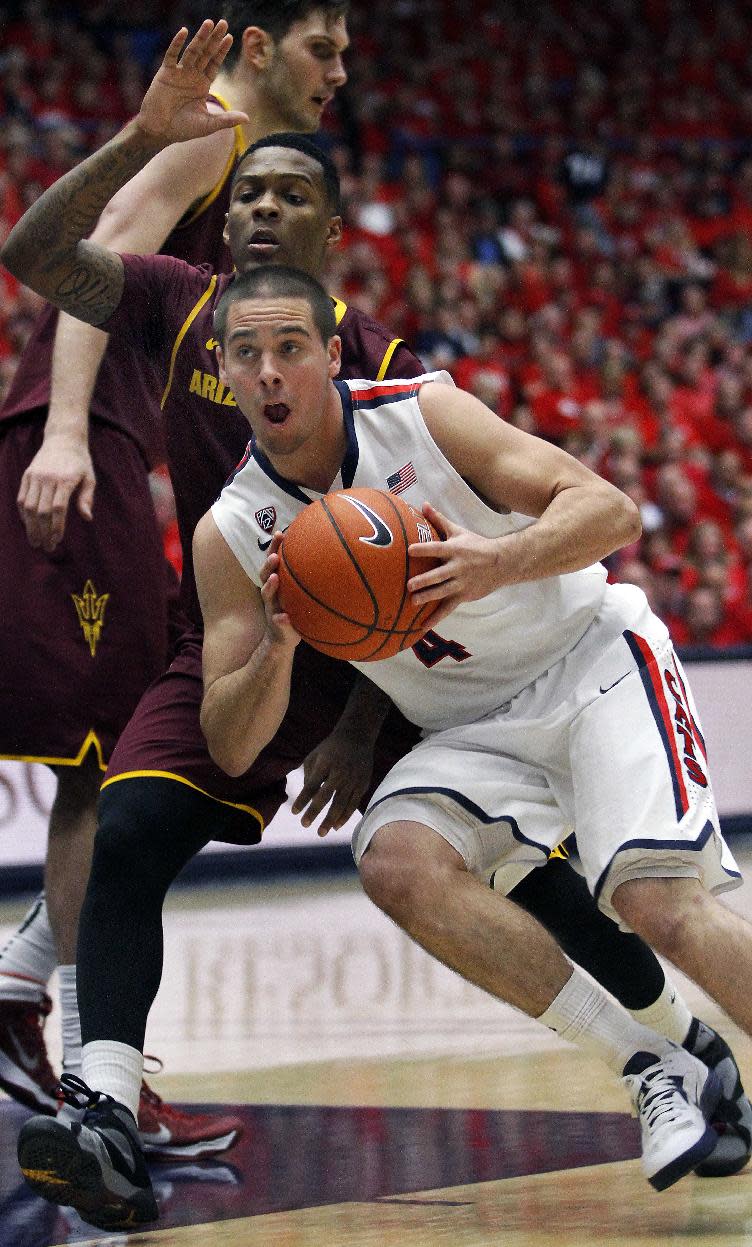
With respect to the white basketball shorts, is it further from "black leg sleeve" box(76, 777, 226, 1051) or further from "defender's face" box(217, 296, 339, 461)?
"defender's face" box(217, 296, 339, 461)

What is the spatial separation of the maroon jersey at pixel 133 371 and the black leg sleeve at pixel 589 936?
1.43 metres

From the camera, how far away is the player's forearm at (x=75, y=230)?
3.60 meters

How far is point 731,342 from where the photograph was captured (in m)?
14.2

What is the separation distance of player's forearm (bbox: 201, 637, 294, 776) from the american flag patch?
1.30 feet

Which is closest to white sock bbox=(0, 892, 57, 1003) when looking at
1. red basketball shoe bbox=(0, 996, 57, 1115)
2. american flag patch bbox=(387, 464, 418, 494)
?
red basketball shoe bbox=(0, 996, 57, 1115)

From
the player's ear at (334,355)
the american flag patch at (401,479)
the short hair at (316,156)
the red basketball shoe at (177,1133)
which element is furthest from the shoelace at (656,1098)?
the short hair at (316,156)

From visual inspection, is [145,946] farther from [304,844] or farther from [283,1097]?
[304,844]

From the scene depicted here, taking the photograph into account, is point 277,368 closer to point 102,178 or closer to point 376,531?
point 376,531

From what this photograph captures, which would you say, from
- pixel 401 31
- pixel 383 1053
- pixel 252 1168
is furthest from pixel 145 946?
pixel 401 31

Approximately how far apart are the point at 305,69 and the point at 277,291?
111 centimetres

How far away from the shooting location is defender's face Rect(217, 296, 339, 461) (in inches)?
126

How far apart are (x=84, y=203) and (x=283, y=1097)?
2165 mm

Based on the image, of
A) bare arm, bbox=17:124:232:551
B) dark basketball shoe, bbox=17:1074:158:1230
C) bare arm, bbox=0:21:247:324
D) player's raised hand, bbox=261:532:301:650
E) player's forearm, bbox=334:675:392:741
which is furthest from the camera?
bare arm, bbox=17:124:232:551

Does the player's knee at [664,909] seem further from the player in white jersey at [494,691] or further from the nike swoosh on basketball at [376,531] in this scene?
the nike swoosh on basketball at [376,531]
